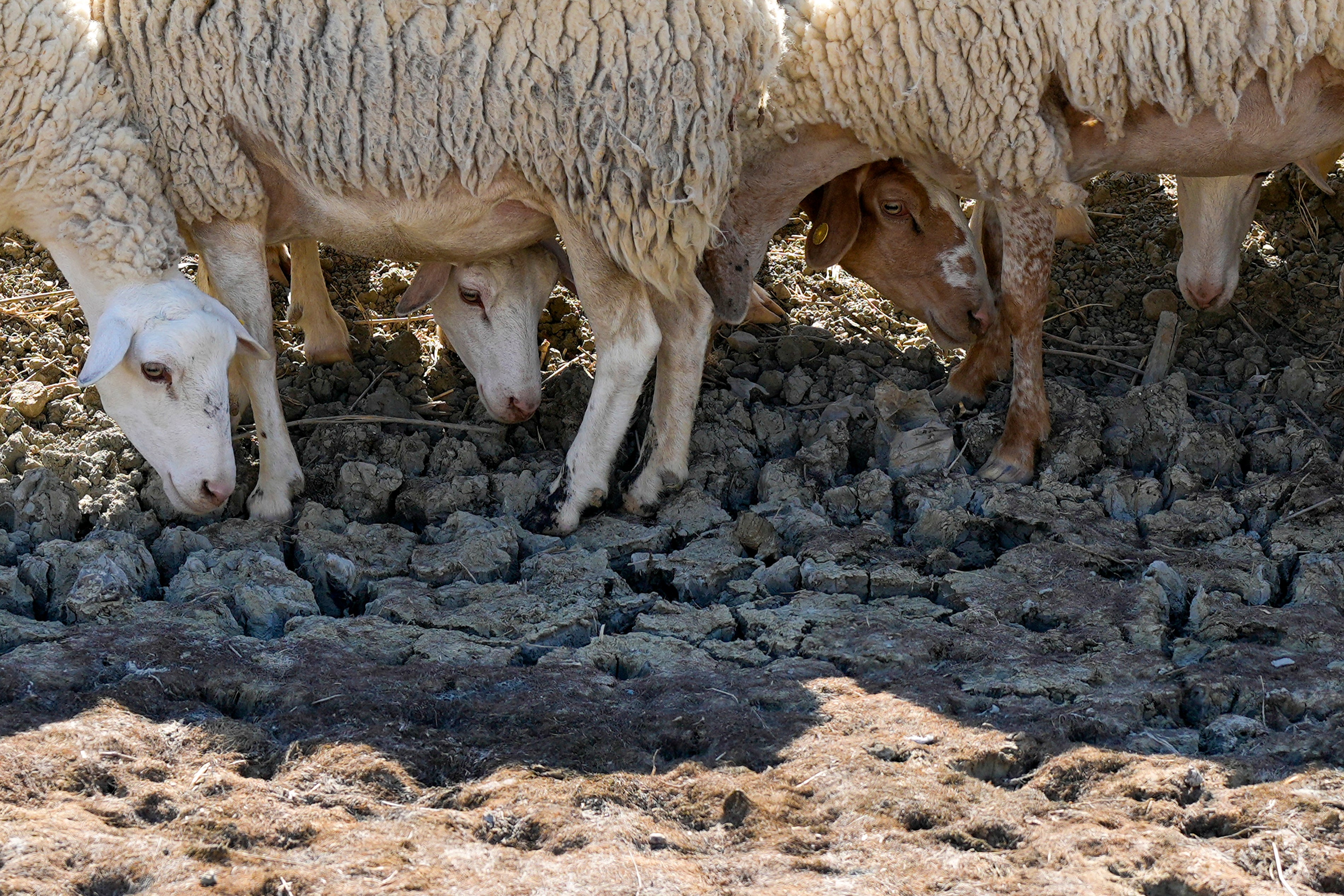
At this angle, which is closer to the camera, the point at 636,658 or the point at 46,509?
the point at 636,658

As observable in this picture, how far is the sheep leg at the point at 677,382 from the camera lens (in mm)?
5000

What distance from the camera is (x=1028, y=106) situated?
15.5ft

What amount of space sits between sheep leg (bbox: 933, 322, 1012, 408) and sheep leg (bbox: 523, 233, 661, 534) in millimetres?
1293

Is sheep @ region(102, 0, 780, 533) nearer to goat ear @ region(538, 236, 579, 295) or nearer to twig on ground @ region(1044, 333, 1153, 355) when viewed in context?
goat ear @ region(538, 236, 579, 295)

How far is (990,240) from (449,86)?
2.51 metres

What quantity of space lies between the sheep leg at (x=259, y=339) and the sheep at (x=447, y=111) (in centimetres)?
1

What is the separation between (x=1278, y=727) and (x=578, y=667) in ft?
5.43

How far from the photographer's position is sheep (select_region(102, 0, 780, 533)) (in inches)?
176

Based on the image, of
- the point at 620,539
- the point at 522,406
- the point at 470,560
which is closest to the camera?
the point at 470,560

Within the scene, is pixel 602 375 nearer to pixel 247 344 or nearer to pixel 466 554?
pixel 466 554

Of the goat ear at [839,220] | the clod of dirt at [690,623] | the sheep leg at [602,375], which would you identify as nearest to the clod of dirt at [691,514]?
the sheep leg at [602,375]

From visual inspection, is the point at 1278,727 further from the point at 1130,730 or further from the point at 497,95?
the point at 497,95

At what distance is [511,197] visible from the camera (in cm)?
478

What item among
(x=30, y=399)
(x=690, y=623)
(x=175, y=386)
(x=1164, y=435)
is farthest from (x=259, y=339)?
(x=1164, y=435)
